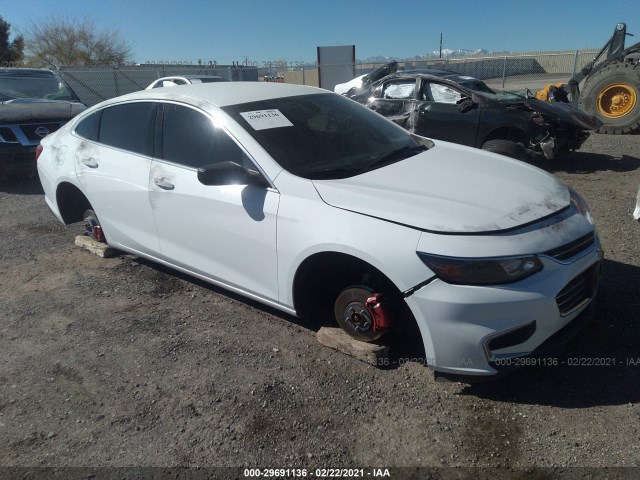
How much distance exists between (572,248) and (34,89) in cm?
961

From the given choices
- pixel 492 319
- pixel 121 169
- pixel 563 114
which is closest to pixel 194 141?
pixel 121 169

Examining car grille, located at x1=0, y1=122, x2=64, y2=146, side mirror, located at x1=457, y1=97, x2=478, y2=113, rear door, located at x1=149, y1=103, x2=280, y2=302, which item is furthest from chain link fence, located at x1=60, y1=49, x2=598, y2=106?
rear door, located at x1=149, y1=103, x2=280, y2=302

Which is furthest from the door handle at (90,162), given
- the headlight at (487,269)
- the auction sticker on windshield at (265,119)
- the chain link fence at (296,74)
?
the chain link fence at (296,74)

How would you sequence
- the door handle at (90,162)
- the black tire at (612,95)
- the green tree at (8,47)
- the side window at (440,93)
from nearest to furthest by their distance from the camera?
the door handle at (90,162) → the side window at (440,93) → the black tire at (612,95) → the green tree at (8,47)

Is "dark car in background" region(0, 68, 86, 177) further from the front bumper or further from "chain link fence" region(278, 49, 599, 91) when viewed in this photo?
"chain link fence" region(278, 49, 599, 91)

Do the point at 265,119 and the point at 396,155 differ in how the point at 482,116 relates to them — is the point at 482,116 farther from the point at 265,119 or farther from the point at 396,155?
the point at 265,119

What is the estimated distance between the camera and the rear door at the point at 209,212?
3031 millimetres

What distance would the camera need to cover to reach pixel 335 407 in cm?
263

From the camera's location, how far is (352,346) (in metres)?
2.96

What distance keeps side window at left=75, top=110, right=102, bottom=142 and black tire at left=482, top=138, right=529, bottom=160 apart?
513cm

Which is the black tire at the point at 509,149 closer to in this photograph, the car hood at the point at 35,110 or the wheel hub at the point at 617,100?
the wheel hub at the point at 617,100

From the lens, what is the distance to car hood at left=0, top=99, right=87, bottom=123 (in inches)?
293

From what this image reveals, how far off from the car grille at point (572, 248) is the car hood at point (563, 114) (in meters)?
5.12

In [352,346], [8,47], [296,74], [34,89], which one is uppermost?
[8,47]
